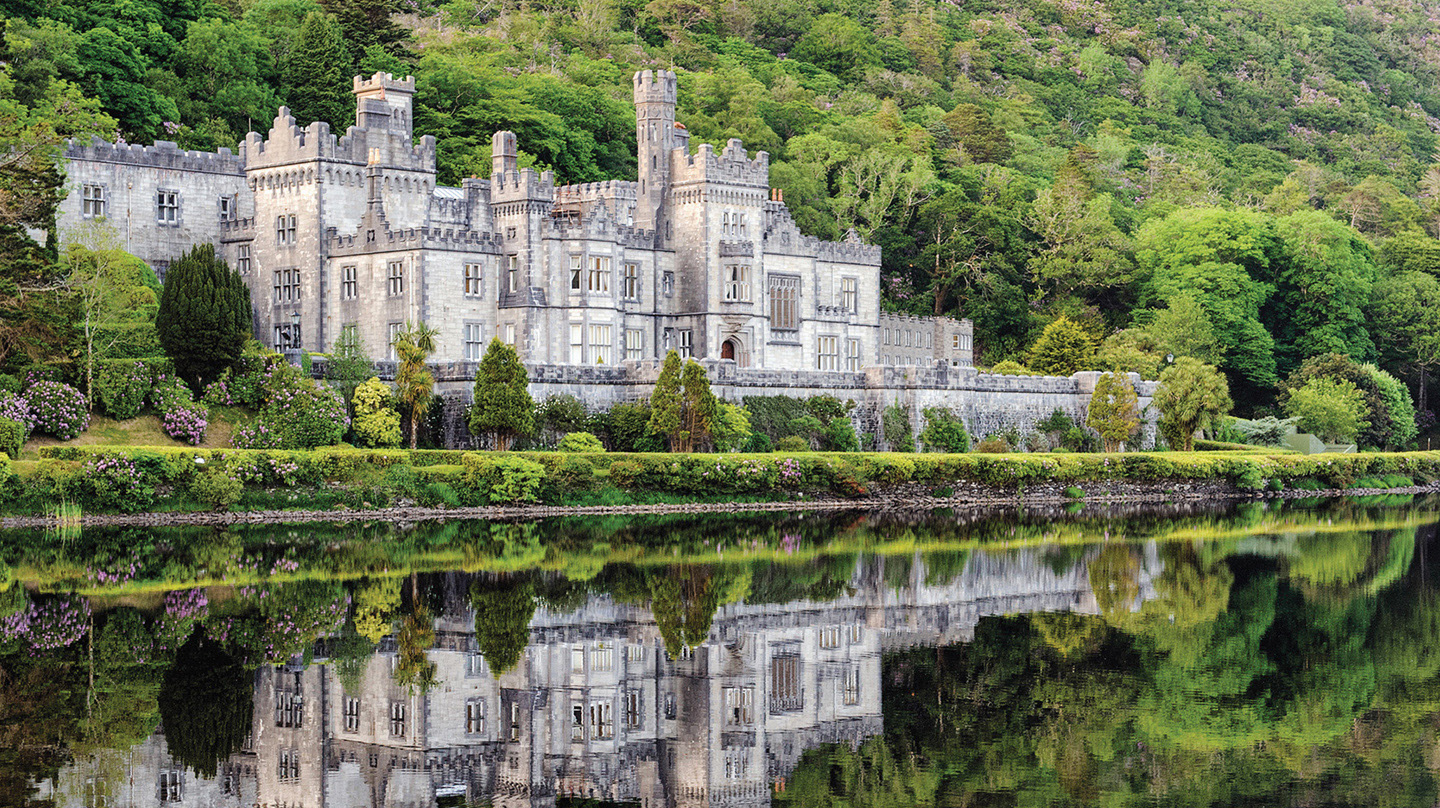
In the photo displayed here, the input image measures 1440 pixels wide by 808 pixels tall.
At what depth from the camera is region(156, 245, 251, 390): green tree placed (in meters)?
50.8

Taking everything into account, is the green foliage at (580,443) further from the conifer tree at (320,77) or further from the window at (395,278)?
the conifer tree at (320,77)

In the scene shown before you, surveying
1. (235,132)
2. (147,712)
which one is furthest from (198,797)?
(235,132)

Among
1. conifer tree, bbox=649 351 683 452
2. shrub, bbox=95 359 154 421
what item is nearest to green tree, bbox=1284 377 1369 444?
conifer tree, bbox=649 351 683 452

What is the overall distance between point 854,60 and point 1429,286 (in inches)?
1922

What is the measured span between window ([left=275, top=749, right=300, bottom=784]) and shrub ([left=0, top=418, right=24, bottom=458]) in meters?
27.2

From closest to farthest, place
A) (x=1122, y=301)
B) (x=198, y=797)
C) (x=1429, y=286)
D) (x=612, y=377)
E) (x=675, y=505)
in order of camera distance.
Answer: (x=198, y=797) → (x=675, y=505) → (x=612, y=377) → (x=1122, y=301) → (x=1429, y=286)

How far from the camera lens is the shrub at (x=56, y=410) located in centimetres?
4691

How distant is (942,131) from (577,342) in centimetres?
A: 6236

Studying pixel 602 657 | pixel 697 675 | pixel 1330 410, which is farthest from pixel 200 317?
pixel 1330 410

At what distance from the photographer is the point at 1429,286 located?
103 meters

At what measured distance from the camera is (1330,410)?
8250cm

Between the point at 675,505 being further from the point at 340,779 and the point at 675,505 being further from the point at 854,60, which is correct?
the point at 854,60

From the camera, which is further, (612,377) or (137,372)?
(612,377)

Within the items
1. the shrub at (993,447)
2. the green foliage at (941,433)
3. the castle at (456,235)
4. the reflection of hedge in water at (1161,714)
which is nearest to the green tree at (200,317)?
the castle at (456,235)
